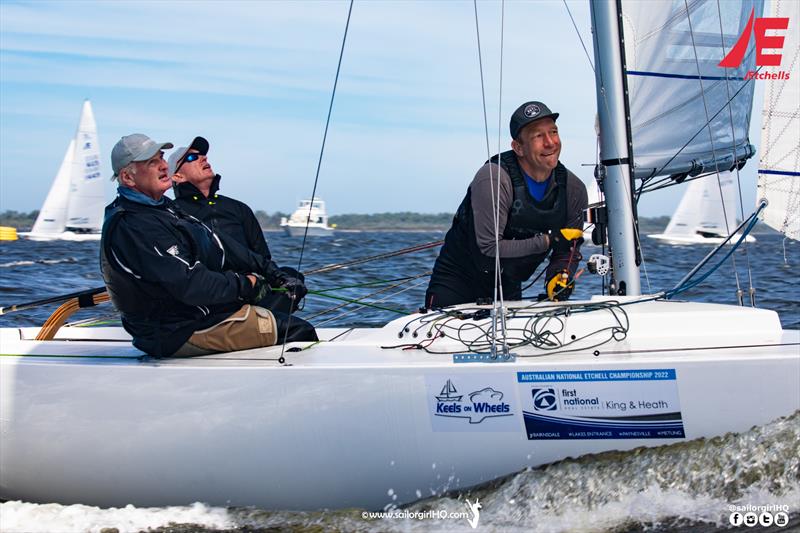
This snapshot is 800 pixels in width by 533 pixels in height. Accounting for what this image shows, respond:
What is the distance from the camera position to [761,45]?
4445 millimetres

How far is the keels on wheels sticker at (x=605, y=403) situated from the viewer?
121 inches

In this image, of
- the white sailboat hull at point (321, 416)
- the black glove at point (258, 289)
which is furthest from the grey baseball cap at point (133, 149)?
the white sailboat hull at point (321, 416)

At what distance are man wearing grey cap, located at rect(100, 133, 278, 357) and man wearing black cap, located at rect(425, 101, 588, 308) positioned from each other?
3.31 feet

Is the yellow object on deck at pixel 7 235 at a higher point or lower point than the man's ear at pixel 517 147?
lower

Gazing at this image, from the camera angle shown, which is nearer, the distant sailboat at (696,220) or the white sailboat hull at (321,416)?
the white sailboat hull at (321,416)

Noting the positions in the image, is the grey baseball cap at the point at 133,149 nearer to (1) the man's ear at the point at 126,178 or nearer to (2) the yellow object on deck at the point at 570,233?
(1) the man's ear at the point at 126,178

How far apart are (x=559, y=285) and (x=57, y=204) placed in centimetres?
3183

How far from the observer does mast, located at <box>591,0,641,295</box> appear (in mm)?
4035

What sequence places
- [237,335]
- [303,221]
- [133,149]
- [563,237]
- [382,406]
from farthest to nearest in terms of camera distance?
[303,221] < [563,237] < [237,335] < [133,149] < [382,406]

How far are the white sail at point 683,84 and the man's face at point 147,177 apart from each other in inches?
89.8

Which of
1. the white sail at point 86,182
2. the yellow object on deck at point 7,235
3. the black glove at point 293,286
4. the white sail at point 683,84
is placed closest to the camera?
the black glove at point 293,286

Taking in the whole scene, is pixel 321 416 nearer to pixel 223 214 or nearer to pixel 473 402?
pixel 473 402

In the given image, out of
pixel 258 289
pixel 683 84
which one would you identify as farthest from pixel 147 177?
pixel 683 84

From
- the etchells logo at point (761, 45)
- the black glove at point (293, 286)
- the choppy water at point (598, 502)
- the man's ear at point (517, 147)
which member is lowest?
the choppy water at point (598, 502)
